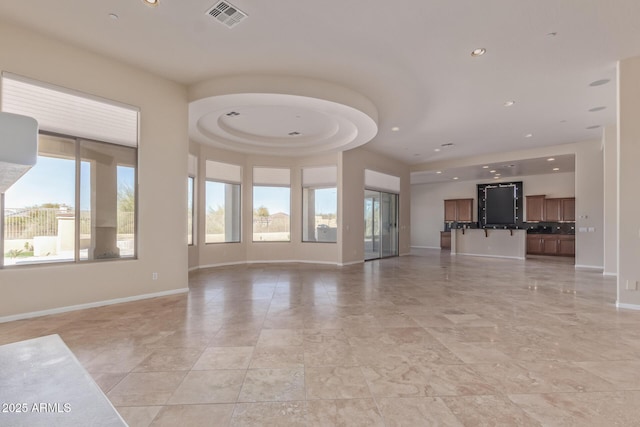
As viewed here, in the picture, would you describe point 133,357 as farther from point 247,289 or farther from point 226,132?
point 226,132

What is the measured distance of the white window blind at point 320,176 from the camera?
31.3 feet

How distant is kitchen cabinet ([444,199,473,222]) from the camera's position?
49.7 ft

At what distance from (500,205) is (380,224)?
6749 mm

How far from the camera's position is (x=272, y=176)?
10.0 m

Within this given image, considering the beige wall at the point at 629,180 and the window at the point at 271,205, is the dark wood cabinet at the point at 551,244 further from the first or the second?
the window at the point at 271,205

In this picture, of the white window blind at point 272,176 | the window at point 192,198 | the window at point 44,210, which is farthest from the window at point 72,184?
the white window blind at point 272,176

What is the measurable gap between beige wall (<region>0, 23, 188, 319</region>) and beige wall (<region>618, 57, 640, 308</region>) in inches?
279

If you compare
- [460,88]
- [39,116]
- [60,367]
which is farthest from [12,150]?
[460,88]

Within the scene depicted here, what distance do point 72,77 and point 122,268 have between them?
287cm

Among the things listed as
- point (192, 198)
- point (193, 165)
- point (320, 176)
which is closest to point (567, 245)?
point (320, 176)

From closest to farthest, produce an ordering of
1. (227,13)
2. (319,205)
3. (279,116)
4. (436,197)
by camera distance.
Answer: (227,13) → (279,116) → (319,205) → (436,197)

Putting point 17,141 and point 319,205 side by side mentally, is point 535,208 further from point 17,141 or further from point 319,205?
point 17,141

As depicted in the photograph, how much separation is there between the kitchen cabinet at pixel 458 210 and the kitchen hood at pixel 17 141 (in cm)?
1636

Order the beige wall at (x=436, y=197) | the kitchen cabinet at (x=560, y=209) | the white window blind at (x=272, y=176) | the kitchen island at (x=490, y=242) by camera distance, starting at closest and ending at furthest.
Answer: the white window blind at (x=272, y=176) < the kitchen island at (x=490, y=242) < the kitchen cabinet at (x=560, y=209) < the beige wall at (x=436, y=197)
